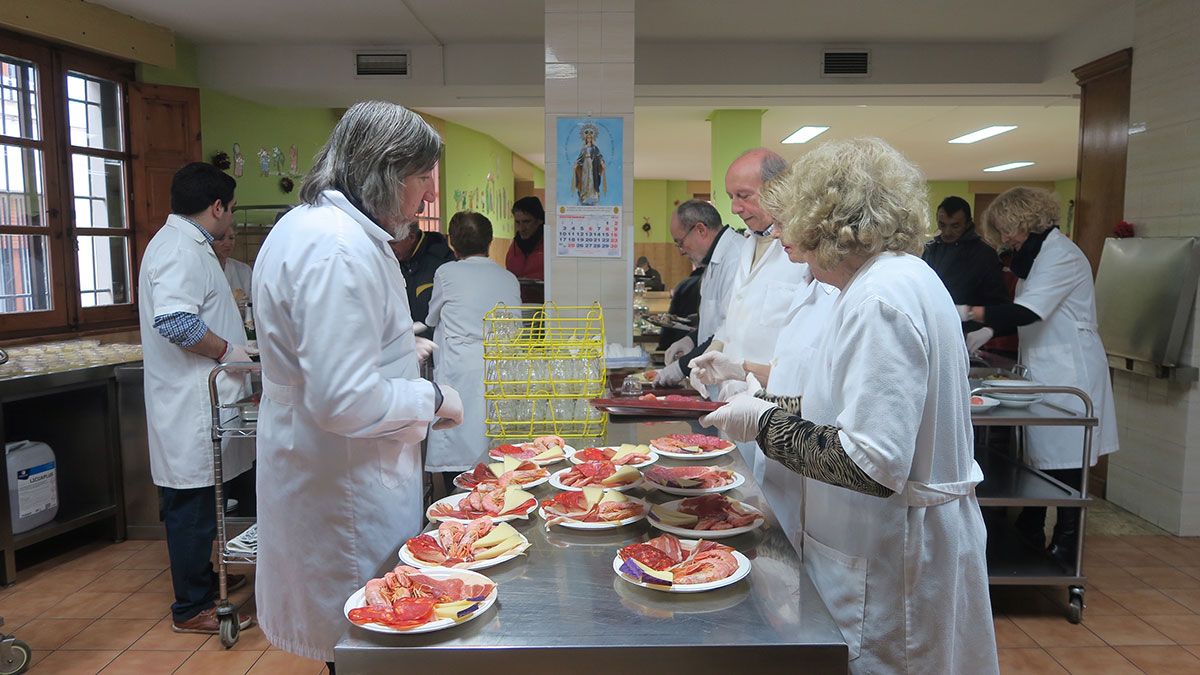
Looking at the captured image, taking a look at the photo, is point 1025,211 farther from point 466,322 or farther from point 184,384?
point 184,384

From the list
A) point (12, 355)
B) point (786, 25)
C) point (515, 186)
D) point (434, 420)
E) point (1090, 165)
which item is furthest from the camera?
point (515, 186)

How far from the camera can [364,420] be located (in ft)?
4.91

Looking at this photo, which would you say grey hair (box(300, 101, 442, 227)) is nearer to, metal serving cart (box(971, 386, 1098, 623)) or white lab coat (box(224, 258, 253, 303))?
metal serving cart (box(971, 386, 1098, 623))

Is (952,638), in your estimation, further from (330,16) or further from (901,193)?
(330,16)

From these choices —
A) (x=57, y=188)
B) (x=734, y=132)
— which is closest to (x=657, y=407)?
(x=57, y=188)

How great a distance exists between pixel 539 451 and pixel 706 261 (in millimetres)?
2527

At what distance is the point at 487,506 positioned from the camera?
162 centimetres

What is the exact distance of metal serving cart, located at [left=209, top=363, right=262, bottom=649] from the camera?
109 inches

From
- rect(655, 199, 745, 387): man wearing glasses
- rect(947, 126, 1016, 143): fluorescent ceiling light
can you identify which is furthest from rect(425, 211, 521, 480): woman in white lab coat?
rect(947, 126, 1016, 143): fluorescent ceiling light

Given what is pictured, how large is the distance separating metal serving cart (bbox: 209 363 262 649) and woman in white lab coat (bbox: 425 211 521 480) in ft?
3.30

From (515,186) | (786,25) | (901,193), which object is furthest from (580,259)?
(515,186)

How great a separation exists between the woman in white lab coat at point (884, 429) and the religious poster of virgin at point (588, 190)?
2798 mm

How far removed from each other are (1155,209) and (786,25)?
2.48m

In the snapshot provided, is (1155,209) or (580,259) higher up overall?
(1155,209)
